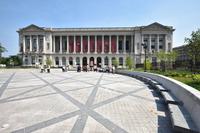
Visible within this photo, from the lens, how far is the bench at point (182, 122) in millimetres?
4609

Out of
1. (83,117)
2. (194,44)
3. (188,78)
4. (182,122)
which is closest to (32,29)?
(194,44)

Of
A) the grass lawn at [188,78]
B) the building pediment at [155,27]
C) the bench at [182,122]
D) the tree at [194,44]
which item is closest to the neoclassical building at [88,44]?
the building pediment at [155,27]

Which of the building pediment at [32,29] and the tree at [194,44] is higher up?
the building pediment at [32,29]

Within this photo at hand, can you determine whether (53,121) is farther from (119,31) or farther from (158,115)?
(119,31)

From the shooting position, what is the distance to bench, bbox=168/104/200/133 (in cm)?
461

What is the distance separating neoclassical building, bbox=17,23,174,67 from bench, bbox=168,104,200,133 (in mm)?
84422

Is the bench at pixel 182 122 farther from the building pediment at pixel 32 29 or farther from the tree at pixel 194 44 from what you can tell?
the building pediment at pixel 32 29

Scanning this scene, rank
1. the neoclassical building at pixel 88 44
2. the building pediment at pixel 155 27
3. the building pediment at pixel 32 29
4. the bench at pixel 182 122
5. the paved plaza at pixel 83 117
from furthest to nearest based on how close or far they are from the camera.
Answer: the building pediment at pixel 32 29 → the neoclassical building at pixel 88 44 → the building pediment at pixel 155 27 → the paved plaza at pixel 83 117 → the bench at pixel 182 122

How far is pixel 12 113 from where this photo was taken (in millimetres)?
7051

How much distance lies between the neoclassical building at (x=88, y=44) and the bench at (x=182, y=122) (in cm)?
8442

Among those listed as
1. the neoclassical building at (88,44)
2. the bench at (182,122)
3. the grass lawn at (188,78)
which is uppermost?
the neoclassical building at (88,44)

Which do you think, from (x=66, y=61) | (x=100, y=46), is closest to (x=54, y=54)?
(x=66, y=61)

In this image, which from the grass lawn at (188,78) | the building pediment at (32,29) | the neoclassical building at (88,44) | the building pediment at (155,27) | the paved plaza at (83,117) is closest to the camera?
the paved plaza at (83,117)

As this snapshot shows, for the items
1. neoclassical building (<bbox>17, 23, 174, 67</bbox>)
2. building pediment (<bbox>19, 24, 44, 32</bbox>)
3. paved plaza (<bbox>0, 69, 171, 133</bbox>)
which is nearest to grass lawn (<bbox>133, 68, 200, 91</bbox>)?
paved plaza (<bbox>0, 69, 171, 133</bbox>)
